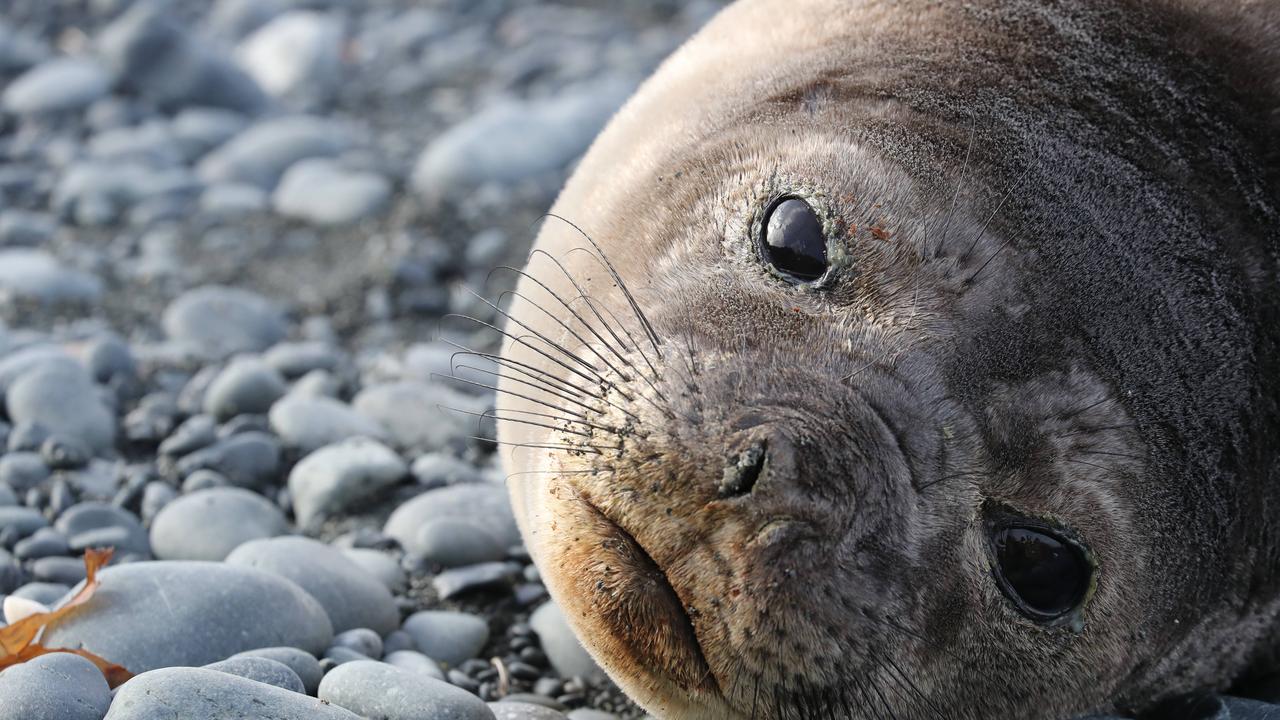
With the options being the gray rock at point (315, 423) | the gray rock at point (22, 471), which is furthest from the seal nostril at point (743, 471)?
the gray rock at point (22, 471)

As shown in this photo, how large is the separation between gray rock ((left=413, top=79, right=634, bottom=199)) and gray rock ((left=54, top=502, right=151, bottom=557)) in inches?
131

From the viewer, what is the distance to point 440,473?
4.54 meters

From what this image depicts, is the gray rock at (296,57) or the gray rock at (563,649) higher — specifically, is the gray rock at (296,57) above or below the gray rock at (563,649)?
above

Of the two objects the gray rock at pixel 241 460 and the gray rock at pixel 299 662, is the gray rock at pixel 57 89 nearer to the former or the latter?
the gray rock at pixel 241 460

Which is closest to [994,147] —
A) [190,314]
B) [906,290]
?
[906,290]

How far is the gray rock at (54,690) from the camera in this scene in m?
2.53

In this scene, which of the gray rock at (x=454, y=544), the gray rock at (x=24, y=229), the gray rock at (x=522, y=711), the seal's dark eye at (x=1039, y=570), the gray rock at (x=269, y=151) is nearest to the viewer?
the seal's dark eye at (x=1039, y=570)

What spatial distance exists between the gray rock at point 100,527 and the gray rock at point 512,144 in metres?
3.34

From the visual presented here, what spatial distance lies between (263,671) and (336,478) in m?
1.50

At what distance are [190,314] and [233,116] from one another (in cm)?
288

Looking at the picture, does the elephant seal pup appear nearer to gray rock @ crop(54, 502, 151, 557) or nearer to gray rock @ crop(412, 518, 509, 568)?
gray rock @ crop(412, 518, 509, 568)

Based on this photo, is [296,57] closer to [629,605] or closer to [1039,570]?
[629,605]

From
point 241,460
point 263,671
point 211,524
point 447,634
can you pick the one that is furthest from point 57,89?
point 263,671

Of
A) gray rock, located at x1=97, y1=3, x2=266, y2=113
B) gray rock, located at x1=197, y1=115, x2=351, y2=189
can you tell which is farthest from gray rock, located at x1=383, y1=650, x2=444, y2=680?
gray rock, located at x1=97, y1=3, x2=266, y2=113
